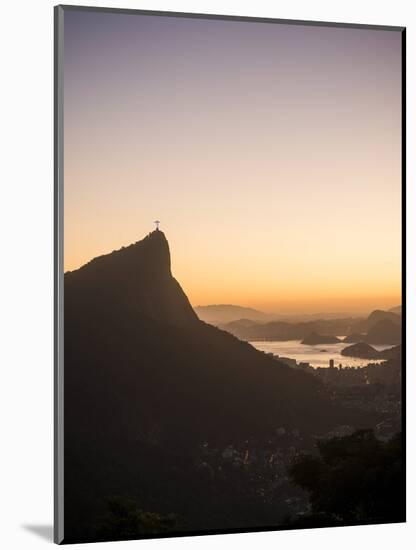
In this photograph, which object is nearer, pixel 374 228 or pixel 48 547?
pixel 48 547

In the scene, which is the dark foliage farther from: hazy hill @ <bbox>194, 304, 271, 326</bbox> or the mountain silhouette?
hazy hill @ <bbox>194, 304, 271, 326</bbox>

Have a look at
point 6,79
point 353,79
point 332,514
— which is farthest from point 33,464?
point 353,79

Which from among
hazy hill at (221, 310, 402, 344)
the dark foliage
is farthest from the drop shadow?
hazy hill at (221, 310, 402, 344)

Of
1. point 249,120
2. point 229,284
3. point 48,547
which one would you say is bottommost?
point 48,547

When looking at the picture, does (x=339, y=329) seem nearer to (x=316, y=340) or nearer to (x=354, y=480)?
(x=316, y=340)

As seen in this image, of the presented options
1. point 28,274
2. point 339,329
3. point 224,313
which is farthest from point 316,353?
point 28,274

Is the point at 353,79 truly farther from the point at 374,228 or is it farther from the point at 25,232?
the point at 25,232
